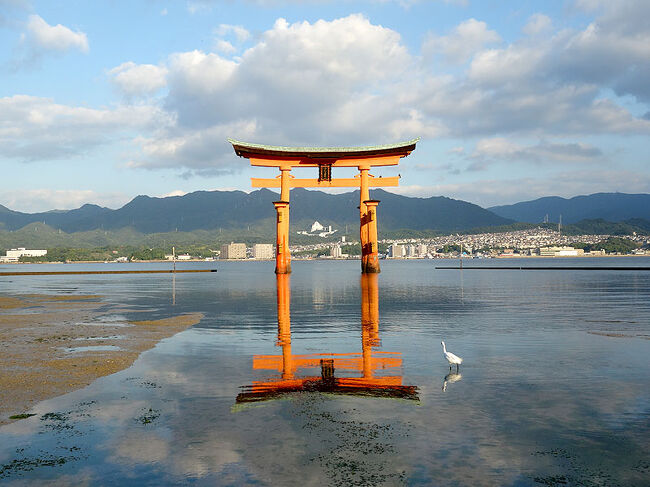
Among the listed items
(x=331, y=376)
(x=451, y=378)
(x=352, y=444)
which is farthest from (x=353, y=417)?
(x=451, y=378)

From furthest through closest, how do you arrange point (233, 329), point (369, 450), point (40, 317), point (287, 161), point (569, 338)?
point (287, 161) → point (40, 317) → point (233, 329) → point (569, 338) → point (369, 450)

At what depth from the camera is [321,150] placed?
55.7m

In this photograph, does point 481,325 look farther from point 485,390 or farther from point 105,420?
point 105,420

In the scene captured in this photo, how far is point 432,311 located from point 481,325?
220 inches

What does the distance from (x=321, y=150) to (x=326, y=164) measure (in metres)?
2.15

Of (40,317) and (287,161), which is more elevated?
(287,161)

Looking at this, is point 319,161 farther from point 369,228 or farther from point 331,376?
point 331,376

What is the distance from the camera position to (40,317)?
72.9 feet

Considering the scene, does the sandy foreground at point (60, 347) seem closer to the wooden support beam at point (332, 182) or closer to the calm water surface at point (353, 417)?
the calm water surface at point (353, 417)

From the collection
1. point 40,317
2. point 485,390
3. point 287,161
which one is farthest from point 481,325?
point 287,161

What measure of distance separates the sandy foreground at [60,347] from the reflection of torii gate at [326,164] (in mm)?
32761

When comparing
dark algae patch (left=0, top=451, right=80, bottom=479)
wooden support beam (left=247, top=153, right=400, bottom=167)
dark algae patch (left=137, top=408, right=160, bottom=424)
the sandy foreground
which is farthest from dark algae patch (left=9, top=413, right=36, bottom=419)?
wooden support beam (left=247, top=153, right=400, bottom=167)

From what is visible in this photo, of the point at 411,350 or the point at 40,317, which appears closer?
the point at 411,350

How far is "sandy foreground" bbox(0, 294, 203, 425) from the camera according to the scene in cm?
945
